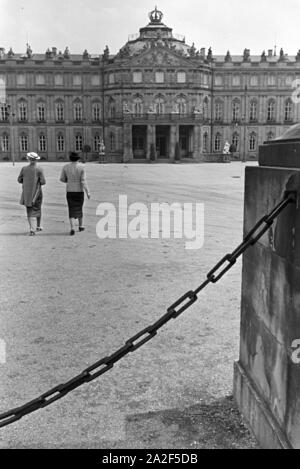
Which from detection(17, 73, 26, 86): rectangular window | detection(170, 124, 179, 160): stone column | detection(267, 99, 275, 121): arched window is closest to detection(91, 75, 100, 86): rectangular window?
detection(17, 73, 26, 86): rectangular window

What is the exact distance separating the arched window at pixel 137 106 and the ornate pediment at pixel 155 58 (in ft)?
16.2

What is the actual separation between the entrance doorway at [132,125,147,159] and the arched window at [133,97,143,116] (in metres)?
2.23

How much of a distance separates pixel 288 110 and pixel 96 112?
3012cm

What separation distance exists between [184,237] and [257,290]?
713 centimetres

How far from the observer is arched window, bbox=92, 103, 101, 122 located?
76.4 m

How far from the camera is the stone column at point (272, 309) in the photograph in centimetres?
275

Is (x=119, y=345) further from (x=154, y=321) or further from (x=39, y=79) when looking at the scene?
(x=39, y=79)

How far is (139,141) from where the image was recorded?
73.8 meters

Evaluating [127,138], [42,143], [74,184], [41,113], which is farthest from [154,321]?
[41,113]

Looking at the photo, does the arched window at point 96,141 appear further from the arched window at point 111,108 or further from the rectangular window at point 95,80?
the rectangular window at point 95,80

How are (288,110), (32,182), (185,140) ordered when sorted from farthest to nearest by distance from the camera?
(288,110) < (185,140) < (32,182)

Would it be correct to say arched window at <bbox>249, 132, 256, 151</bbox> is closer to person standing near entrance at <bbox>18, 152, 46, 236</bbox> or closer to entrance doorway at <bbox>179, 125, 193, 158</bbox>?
entrance doorway at <bbox>179, 125, 193, 158</bbox>

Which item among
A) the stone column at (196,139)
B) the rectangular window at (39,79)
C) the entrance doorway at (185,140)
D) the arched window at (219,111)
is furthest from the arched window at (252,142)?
the rectangular window at (39,79)

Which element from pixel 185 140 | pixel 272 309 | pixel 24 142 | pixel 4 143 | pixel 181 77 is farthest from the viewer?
pixel 24 142
